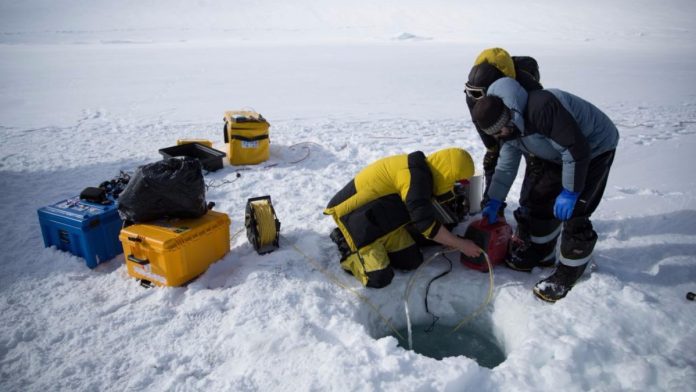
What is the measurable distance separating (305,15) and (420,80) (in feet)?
142

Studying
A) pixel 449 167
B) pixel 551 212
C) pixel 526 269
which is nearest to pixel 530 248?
pixel 526 269

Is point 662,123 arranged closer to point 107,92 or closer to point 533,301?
point 533,301

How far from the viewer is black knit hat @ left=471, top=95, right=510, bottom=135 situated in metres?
2.45

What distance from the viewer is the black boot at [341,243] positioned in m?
3.25

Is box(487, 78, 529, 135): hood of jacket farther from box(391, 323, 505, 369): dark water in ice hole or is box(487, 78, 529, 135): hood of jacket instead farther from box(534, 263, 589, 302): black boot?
box(391, 323, 505, 369): dark water in ice hole

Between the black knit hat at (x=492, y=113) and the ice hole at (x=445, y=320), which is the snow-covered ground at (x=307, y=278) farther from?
the black knit hat at (x=492, y=113)

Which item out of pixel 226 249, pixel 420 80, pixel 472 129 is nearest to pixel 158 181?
pixel 226 249

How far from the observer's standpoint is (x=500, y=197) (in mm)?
3203

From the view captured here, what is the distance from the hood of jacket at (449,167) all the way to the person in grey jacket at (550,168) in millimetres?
251

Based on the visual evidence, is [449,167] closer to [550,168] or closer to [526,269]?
[550,168]

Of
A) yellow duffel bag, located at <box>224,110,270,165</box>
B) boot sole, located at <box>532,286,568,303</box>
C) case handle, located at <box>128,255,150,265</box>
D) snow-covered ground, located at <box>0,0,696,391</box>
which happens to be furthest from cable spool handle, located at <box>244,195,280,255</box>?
yellow duffel bag, located at <box>224,110,270,165</box>

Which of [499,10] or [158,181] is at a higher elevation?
[499,10]

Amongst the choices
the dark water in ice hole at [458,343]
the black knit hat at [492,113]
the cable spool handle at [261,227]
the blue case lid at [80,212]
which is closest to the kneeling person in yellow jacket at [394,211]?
the black knit hat at [492,113]

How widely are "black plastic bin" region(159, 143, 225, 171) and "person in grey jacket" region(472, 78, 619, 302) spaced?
11.6 feet
